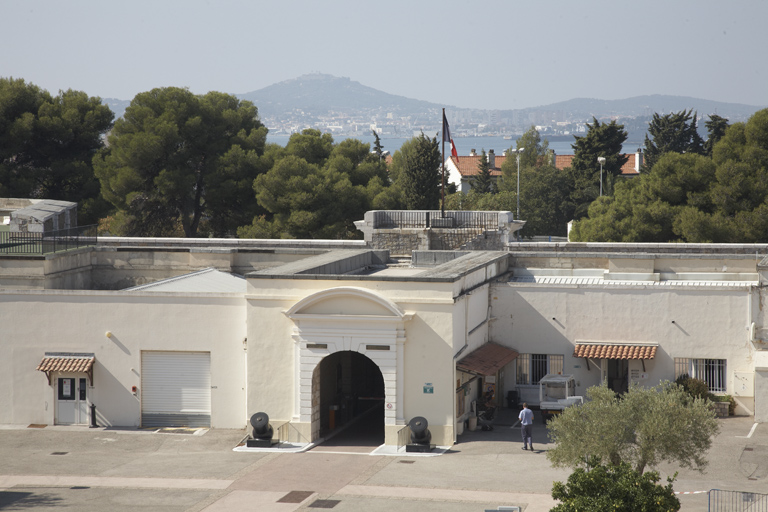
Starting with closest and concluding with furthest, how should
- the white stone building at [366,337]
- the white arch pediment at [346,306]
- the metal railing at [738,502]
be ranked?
the metal railing at [738,502]
the white arch pediment at [346,306]
the white stone building at [366,337]

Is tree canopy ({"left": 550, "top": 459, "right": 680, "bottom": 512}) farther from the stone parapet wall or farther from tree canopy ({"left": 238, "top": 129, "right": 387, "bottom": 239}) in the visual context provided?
tree canopy ({"left": 238, "top": 129, "right": 387, "bottom": 239})

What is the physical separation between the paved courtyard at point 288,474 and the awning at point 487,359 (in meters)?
1.93

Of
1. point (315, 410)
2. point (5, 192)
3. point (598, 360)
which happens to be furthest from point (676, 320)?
point (5, 192)

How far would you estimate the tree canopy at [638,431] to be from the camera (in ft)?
64.5

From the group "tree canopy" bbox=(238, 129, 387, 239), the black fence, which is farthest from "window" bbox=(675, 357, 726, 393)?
"tree canopy" bbox=(238, 129, 387, 239)

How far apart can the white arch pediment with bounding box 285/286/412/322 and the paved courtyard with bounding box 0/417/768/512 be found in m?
3.87

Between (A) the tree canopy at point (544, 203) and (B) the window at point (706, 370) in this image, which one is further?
(A) the tree canopy at point (544, 203)

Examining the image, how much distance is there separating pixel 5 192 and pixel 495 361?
38188 mm

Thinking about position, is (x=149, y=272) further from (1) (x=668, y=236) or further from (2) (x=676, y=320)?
(1) (x=668, y=236)

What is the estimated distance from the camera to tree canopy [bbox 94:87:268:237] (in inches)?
2318

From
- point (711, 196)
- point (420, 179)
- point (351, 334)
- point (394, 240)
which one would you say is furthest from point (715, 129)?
point (351, 334)

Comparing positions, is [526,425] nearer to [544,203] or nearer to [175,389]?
[175,389]

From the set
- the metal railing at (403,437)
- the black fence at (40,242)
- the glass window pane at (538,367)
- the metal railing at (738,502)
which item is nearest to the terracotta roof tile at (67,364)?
the black fence at (40,242)

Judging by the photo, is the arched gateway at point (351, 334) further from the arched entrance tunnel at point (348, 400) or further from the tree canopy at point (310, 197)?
the tree canopy at point (310, 197)
